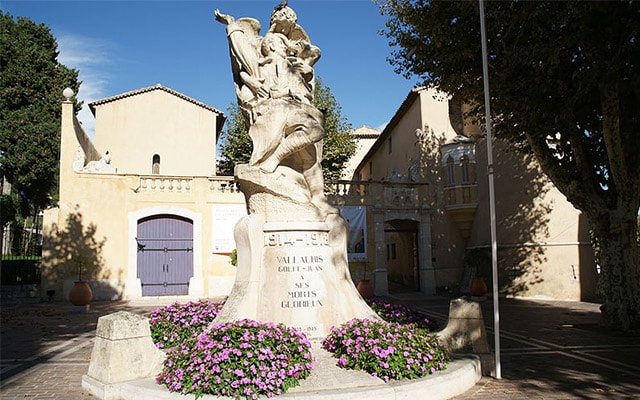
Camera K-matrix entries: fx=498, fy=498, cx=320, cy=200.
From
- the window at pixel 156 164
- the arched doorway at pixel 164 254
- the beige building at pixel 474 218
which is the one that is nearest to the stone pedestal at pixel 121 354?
the arched doorway at pixel 164 254

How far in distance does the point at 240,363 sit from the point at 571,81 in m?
9.79

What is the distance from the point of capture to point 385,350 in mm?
5652

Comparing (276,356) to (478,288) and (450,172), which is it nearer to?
(478,288)

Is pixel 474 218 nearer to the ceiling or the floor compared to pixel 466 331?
nearer to the ceiling

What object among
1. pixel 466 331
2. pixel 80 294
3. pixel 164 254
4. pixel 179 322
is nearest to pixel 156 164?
pixel 164 254

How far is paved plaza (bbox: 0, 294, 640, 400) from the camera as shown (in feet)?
20.1

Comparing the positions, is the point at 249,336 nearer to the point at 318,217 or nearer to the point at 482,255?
the point at 318,217

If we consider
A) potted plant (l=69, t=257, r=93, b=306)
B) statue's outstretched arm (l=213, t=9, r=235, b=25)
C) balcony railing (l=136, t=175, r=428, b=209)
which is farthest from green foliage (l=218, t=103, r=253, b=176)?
statue's outstretched arm (l=213, t=9, r=235, b=25)

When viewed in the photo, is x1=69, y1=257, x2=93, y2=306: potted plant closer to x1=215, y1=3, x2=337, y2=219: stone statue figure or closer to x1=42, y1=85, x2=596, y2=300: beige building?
x1=42, y1=85, x2=596, y2=300: beige building

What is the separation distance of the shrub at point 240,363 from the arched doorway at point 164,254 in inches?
593

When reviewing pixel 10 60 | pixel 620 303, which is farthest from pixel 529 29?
pixel 10 60

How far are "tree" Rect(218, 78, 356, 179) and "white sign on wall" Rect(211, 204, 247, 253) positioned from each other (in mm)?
7529

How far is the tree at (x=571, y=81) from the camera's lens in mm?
9773

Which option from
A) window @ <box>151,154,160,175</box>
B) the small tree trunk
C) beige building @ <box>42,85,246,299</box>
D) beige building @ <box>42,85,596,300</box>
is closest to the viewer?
the small tree trunk
